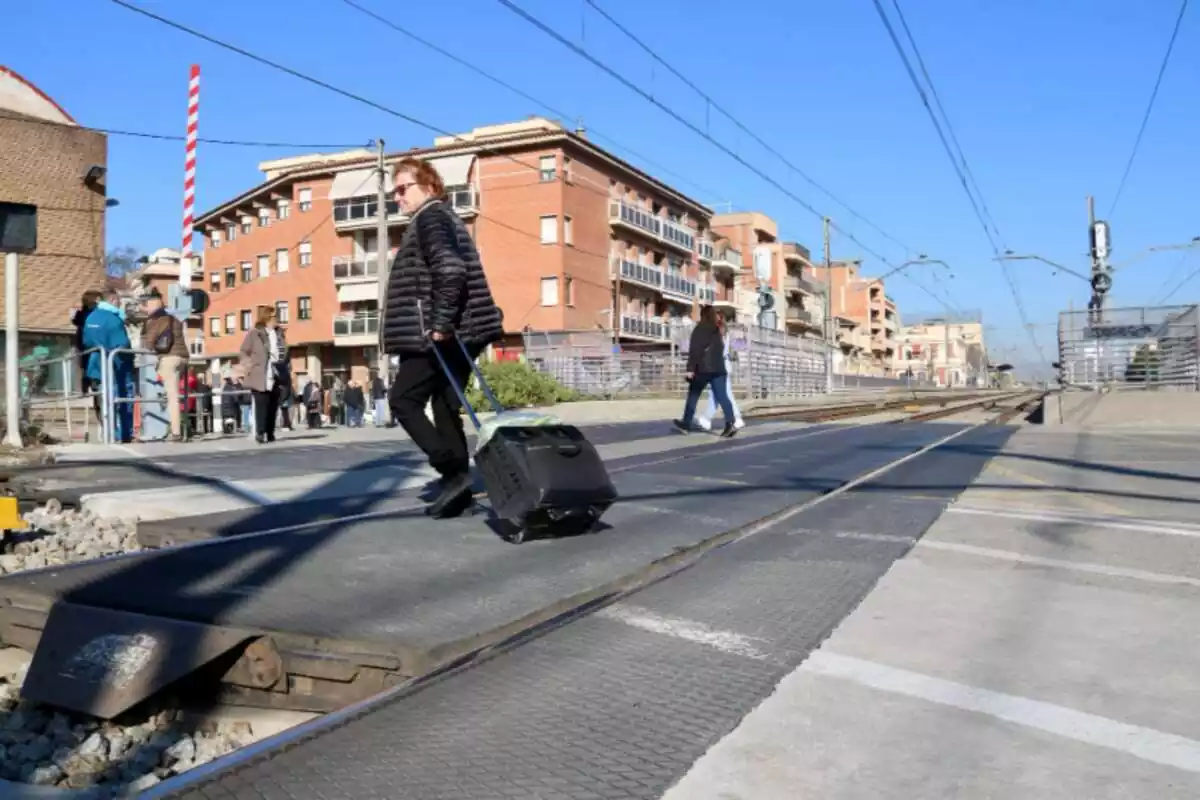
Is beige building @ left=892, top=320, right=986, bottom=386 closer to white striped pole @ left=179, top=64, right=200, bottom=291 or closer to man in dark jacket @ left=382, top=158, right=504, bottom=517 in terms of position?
white striped pole @ left=179, top=64, right=200, bottom=291

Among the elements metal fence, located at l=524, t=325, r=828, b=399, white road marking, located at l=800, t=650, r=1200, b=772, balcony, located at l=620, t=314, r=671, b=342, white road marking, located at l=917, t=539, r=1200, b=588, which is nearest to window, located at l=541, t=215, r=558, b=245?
balcony, located at l=620, t=314, r=671, b=342

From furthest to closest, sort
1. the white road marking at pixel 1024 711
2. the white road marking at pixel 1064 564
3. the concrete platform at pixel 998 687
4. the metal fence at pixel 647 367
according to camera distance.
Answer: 1. the metal fence at pixel 647 367
2. the white road marking at pixel 1064 564
3. the white road marking at pixel 1024 711
4. the concrete platform at pixel 998 687

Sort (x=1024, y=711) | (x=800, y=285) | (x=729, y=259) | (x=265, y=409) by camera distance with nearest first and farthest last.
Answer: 1. (x=1024, y=711)
2. (x=265, y=409)
3. (x=729, y=259)
4. (x=800, y=285)

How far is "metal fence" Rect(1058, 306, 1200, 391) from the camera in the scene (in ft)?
64.3

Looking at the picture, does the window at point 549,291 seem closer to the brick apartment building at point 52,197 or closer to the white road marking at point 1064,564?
the brick apartment building at point 52,197

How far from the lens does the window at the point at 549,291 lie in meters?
51.4

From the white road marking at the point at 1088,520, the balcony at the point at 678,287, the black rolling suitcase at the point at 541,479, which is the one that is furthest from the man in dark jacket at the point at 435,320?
the balcony at the point at 678,287

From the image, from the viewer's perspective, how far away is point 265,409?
12664 millimetres

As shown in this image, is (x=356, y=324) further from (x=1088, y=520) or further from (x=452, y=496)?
(x=1088, y=520)

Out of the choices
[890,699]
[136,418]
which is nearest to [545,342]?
[136,418]

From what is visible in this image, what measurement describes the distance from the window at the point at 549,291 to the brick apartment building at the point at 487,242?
71 mm

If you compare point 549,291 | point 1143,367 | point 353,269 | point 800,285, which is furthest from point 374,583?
point 800,285

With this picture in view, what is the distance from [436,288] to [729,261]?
238 feet

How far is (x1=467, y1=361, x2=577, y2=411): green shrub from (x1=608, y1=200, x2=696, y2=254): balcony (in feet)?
90.4
